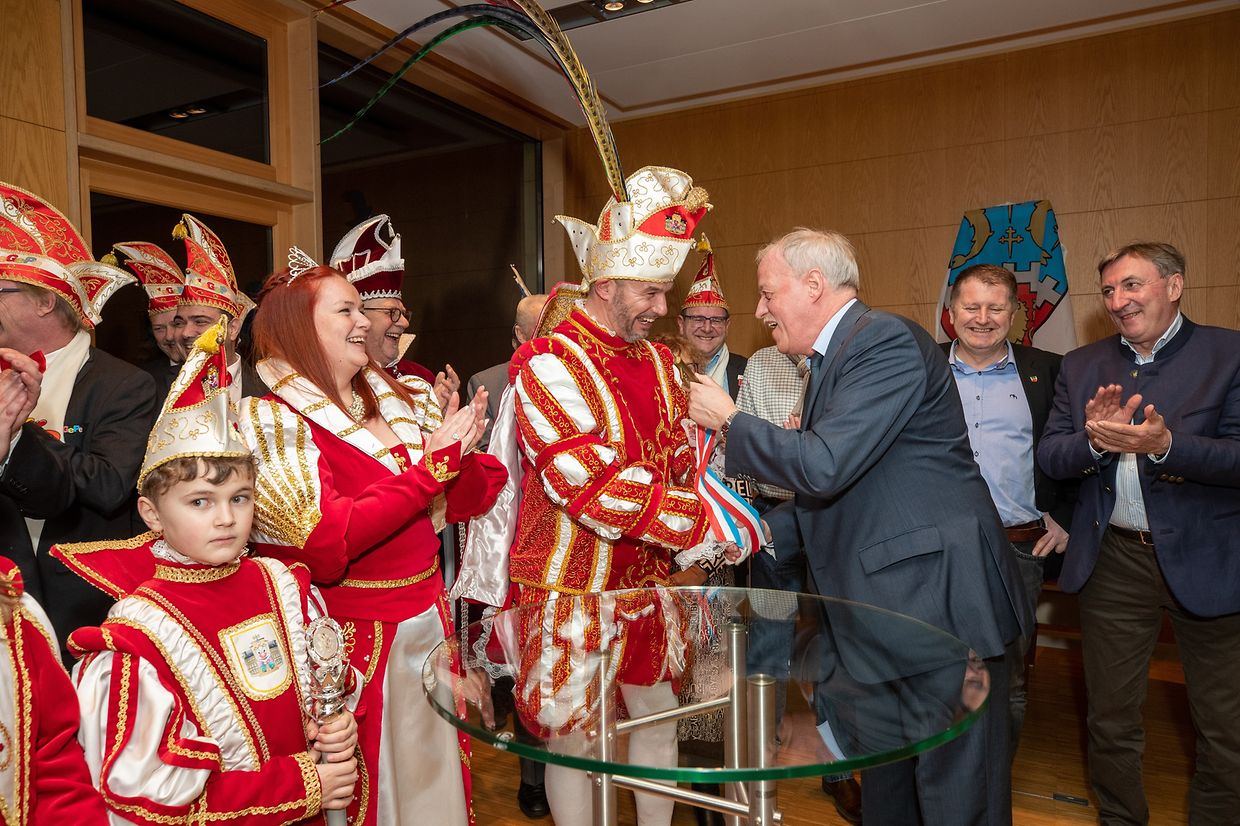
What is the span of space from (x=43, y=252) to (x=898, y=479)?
1968mm

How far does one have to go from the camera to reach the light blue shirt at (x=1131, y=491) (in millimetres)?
2604

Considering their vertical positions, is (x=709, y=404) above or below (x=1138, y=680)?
above

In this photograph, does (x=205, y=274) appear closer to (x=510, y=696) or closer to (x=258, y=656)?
(x=258, y=656)

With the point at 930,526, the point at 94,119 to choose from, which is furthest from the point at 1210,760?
the point at 94,119

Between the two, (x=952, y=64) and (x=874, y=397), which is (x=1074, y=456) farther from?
(x=952, y=64)

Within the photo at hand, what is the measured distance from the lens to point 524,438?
2178 mm

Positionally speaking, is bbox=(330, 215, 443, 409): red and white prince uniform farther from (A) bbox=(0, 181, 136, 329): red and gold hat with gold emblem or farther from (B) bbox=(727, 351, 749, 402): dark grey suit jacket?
(B) bbox=(727, 351, 749, 402): dark grey suit jacket

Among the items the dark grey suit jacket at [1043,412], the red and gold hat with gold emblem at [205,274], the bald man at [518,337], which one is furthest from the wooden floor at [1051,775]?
the red and gold hat with gold emblem at [205,274]

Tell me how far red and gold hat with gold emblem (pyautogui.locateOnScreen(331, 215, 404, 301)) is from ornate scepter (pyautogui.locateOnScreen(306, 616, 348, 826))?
51.7 inches

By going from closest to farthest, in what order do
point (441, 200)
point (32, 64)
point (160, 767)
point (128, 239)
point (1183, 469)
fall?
1. point (160, 767)
2. point (1183, 469)
3. point (32, 64)
4. point (128, 239)
5. point (441, 200)

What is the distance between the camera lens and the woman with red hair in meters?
1.74

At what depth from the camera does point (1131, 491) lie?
2625 mm

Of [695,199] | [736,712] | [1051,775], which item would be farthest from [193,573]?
[1051,775]

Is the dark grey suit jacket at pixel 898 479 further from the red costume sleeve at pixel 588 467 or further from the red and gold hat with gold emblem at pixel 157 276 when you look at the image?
the red and gold hat with gold emblem at pixel 157 276
